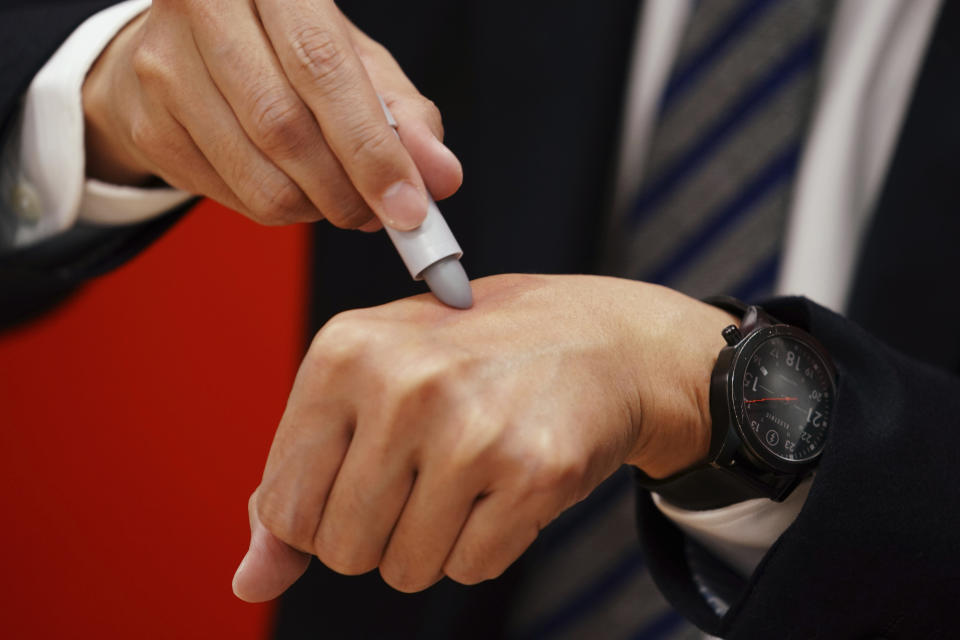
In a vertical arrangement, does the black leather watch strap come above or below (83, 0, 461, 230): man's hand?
below

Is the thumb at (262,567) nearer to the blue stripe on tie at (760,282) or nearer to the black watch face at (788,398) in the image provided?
the black watch face at (788,398)

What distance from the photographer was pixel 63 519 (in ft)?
3.64

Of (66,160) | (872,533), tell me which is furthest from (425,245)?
(66,160)

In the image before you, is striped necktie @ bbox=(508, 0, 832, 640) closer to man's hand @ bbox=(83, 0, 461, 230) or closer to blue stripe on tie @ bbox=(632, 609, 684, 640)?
blue stripe on tie @ bbox=(632, 609, 684, 640)

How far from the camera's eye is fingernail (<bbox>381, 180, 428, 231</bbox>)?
0.51 meters

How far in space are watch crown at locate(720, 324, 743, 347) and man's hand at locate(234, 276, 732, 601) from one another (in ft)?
0.26

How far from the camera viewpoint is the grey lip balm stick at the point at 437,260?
50 cm

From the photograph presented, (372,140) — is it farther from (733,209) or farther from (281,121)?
(733,209)

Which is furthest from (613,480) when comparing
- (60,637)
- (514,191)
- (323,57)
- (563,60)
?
(60,637)

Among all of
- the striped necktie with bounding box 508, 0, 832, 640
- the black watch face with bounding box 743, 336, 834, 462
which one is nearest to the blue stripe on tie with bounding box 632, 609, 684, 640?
the striped necktie with bounding box 508, 0, 832, 640

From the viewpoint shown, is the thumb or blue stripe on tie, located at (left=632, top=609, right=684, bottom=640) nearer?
the thumb

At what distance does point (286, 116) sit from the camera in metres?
0.52

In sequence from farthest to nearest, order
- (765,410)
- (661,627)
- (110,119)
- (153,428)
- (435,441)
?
(153,428)
(661,627)
(110,119)
(765,410)
(435,441)

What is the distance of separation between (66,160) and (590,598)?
686 mm
